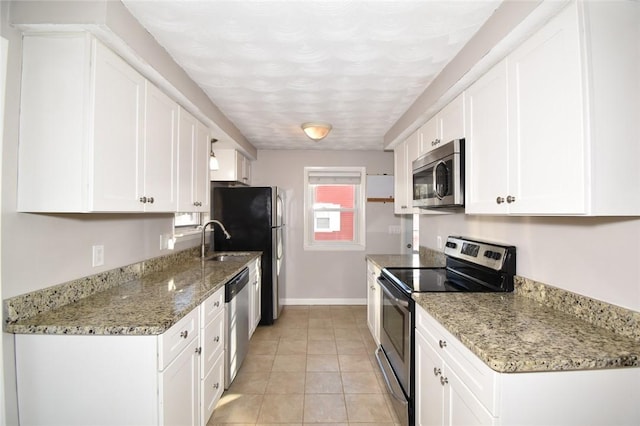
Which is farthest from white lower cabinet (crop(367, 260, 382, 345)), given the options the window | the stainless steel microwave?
the window

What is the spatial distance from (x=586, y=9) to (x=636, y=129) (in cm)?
46

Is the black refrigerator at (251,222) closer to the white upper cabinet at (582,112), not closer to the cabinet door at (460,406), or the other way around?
the cabinet door at (460,406)

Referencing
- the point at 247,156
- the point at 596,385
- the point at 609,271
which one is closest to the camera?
the point at 596,385

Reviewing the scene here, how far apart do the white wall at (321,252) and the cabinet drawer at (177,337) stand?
292 cm

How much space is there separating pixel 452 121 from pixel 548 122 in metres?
0.90

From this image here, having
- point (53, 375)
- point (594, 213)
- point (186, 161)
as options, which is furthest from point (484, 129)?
point (53, 375)

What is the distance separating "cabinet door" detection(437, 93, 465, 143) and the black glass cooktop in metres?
0.94

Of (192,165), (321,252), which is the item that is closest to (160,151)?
(192,165)

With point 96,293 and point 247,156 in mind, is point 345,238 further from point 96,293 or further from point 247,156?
point 96,293

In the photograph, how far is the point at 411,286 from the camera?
1996mm

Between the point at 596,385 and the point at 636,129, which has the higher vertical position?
the point at 636,129

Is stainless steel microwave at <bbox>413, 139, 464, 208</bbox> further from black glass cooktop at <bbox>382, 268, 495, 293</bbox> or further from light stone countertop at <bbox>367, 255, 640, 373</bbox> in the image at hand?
light stone countertop at <bbox>367, 255, 640, 373</bbox>

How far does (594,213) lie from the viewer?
109 centimetres

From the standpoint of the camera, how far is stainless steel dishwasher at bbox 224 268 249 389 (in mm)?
2338
